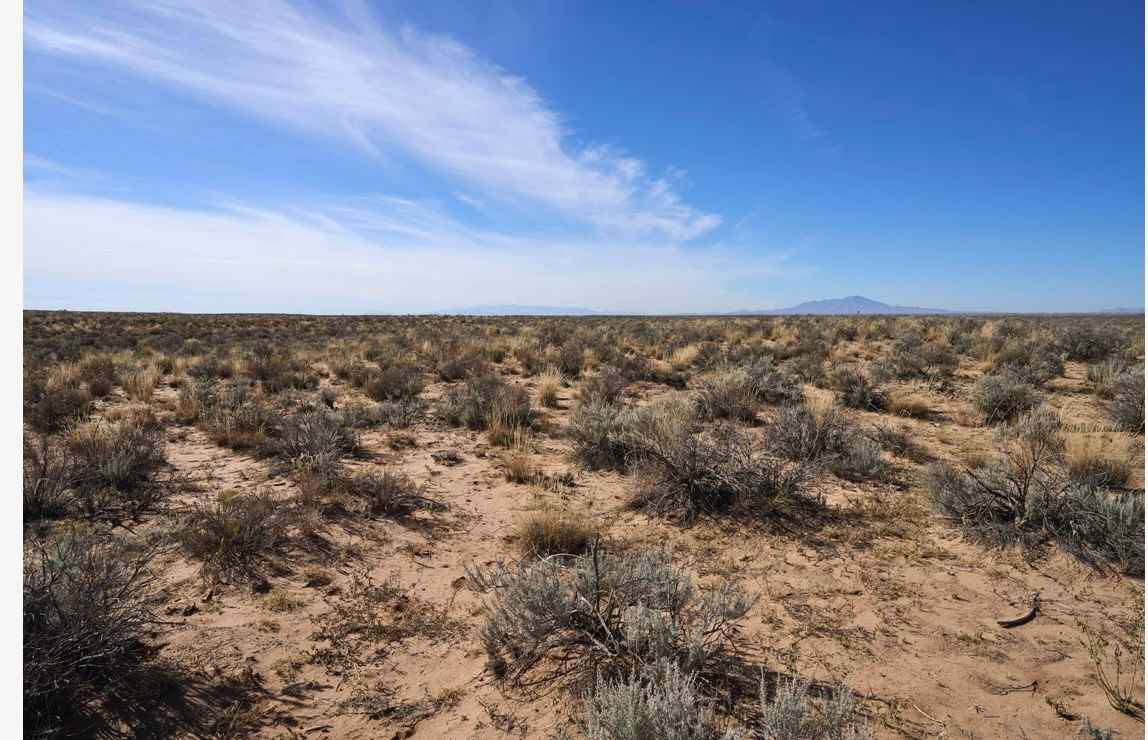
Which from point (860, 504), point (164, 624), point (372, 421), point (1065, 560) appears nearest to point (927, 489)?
point (860, 504)

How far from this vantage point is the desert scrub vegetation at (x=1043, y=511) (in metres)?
3.71

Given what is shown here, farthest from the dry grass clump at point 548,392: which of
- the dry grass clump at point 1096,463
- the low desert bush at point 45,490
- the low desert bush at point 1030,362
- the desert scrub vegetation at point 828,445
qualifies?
the low desert bush at point 1030,362

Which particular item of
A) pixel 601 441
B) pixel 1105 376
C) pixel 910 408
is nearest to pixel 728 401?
pixel 910 408

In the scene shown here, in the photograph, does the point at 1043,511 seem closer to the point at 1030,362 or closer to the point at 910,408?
the point at 910,408

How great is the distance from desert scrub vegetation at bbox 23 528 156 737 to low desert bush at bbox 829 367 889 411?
910cm

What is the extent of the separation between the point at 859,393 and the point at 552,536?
22.5 feet

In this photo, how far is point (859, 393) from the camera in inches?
350

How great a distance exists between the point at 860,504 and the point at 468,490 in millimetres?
3691

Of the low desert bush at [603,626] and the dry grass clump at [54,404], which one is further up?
the dry grass clump at [54,404]

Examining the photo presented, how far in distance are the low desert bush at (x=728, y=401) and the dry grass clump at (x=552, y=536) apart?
449cm

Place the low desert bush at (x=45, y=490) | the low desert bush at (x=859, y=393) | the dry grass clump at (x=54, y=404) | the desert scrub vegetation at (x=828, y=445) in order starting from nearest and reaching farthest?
the low desert bush at (x=45, y=490), the desert scrub vegetation at (x=828, y=445), the dry grass clump at (x=54, y=404), the low desert bush at (x=859, y=393)

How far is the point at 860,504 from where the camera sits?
4.83 metres

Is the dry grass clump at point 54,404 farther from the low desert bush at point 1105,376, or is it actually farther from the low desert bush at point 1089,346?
the low desert bush at point 1089,346

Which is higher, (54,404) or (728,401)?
(728,401)
